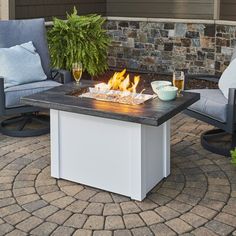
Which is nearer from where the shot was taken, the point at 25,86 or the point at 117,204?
the point at 117,204

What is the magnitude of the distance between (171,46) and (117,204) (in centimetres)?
505

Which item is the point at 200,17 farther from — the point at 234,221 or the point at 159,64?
the point at 234,221

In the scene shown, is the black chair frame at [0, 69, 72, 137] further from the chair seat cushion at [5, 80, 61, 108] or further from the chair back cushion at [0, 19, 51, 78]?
the chair back cushion at [0, 19, 51, 78]

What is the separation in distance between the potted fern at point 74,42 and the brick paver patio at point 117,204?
2125mm

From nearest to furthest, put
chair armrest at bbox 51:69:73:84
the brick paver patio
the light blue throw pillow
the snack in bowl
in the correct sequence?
1. the brick paver patio
2. the snack in bowl
3. the light blue throw pillow
4. chair armrest at bbox 51:69:73:84

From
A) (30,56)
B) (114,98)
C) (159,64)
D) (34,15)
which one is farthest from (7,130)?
(159,64)

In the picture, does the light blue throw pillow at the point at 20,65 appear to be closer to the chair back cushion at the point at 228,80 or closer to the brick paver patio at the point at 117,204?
the brick paver patio at the point at 117,204

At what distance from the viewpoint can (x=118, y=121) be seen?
3.25m

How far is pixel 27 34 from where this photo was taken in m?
5.16

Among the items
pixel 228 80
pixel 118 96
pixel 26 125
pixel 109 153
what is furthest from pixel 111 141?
pixel 26 125

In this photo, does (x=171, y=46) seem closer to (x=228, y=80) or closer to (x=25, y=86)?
(x=228, y=80)

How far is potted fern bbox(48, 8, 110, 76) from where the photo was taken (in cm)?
588

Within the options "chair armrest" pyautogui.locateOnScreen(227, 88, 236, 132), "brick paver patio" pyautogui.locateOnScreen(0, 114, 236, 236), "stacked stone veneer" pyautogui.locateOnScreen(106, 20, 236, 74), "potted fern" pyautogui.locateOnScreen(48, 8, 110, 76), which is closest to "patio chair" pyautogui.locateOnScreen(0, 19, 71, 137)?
"brick paver patio" pyautogui.locateOnScreen(0, 114, 236, 236)

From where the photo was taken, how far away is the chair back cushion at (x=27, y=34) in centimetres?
505
